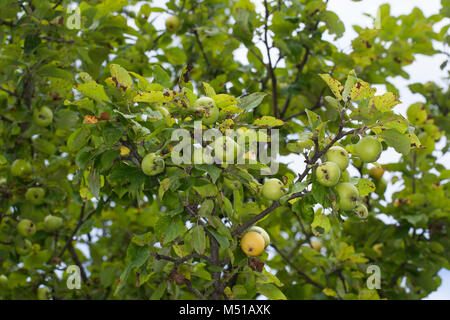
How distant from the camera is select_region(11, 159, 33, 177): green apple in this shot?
2826 mm

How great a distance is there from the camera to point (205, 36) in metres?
3.34

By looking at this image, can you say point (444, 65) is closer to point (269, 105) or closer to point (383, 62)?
point (383, 62)

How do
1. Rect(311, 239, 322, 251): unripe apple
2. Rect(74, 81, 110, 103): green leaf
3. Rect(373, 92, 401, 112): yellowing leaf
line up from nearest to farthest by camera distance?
Rect(373, 92, 401, 112): yellowing leaf, Rect(74, 81, 110, 103): green leaf, Rect(311, 239, 322, 251): unripe apple

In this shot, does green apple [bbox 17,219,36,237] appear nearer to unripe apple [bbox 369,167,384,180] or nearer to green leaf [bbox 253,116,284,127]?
green leaf [bbox 253,116,284,127]

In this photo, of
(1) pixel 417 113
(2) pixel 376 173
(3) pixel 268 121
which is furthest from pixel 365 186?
(1) pixel 417 113

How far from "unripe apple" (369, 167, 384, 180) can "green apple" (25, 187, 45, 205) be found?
212cm

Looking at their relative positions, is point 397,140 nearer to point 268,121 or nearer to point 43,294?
point 268,121

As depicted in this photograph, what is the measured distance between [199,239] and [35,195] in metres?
1.60

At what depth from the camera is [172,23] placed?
325 centimetres

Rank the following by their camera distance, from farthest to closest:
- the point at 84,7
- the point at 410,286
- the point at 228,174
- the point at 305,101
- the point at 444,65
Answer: the point at 410,286
the point at 444,65
the point at 305,101
the point at 84,7
the point at 228,174

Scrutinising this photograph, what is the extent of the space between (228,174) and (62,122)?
1.54 m

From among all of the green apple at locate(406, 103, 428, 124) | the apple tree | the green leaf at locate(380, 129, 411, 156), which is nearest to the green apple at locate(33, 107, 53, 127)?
the apple tree
